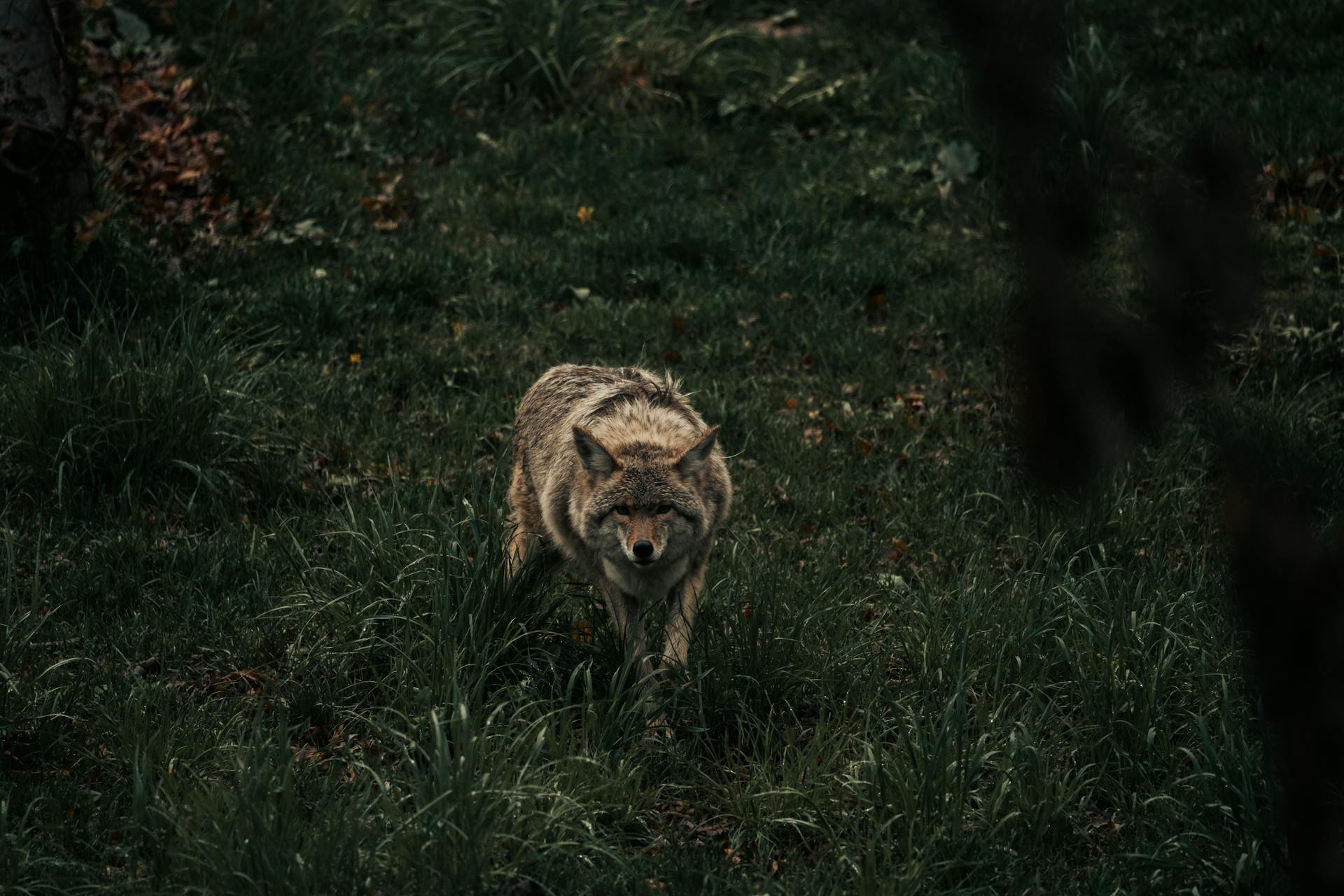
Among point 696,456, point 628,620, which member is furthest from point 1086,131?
point 628,620

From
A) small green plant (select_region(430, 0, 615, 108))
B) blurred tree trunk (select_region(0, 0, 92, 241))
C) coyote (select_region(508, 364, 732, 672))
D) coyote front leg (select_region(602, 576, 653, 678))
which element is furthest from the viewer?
small green plant (select_region(430, 0, 615, 108))

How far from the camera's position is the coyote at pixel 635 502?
16.6 feet

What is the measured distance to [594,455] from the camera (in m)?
5.18

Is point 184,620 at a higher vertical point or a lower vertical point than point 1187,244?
lower

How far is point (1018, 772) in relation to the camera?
4098 mm

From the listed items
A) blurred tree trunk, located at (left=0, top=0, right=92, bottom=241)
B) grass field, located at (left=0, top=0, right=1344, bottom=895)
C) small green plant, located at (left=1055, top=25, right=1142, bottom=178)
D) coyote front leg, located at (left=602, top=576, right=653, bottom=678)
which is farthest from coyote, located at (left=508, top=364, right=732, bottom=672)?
blurred tree trunk, located at (left=0, top=0, right=92, bottom=241)

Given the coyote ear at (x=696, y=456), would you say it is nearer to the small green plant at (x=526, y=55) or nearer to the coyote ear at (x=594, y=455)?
the coyote ear at (x=594, y=455)

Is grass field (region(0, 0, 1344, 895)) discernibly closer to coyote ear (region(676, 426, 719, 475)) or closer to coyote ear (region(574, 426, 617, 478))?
coyote ear (region(574, 426, 617, 478))

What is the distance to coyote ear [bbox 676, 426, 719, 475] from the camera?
5.14 meters

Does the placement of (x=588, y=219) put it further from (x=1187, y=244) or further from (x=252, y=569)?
(x=1187, y=244)

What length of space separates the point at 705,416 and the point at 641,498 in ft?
8.17

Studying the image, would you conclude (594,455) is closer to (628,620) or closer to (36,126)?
(628,620)

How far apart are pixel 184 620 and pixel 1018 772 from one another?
3470mm

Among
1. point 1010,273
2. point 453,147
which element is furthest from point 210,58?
point 1010,273
